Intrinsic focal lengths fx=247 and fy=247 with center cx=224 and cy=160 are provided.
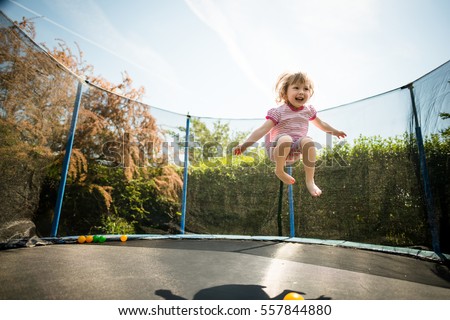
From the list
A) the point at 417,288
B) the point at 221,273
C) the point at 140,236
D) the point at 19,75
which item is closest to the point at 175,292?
the point at 221,273

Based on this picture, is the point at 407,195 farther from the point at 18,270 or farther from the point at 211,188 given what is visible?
the point at 18,270

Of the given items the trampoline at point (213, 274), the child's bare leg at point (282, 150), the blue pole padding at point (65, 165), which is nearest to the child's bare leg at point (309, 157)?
the child's bare leg at point (282, 150)

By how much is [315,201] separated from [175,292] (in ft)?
7.87

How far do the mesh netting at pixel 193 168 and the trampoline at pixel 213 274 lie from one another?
0.51 metres

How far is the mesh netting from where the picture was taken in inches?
84.4

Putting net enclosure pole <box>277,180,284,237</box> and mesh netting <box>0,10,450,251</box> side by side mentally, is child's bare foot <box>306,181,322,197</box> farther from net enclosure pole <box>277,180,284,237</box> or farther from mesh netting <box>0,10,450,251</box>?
net enclosure pole <box>277,180,284,237</box>

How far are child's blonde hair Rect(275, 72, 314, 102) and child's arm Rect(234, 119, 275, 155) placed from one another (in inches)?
11.3

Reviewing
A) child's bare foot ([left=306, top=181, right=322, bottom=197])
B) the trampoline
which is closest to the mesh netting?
the trampoline

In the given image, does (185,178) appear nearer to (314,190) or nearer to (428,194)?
(314,190)

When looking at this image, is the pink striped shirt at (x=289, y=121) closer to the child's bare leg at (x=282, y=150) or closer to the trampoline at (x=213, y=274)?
the child's bare leg at (x=282, y=150)

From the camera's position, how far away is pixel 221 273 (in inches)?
64.0

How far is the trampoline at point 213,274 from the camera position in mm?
1221

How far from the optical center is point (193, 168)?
3.66 m

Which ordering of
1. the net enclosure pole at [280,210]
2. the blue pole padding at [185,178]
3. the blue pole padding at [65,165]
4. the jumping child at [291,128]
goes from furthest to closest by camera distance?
the blue pole padding at [185,178], the net enclosure pole at [280,210], the blue pole padding at [65,165], the jumping child at [291,128]
